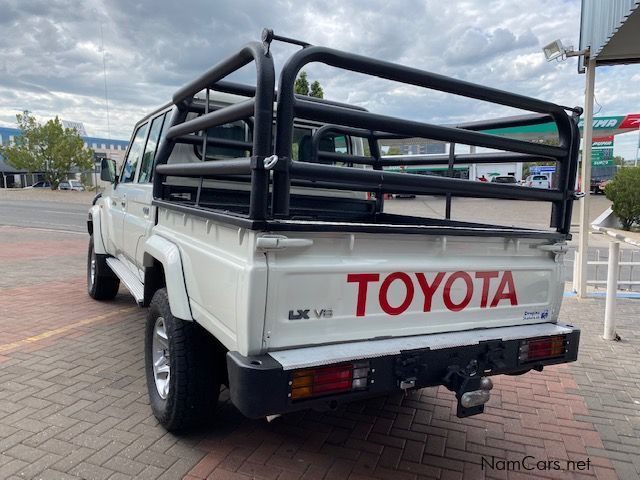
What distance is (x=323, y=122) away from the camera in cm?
272

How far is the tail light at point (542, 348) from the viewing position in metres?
2.83

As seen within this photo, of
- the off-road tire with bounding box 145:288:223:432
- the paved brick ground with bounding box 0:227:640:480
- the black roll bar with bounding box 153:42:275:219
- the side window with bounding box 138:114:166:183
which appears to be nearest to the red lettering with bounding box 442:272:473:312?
the paved brick ground with bounding box 0:227:640:480

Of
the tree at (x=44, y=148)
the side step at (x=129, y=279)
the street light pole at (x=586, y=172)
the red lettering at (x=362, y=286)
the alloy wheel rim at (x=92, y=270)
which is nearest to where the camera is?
the red lettering at (x=362, y=286)

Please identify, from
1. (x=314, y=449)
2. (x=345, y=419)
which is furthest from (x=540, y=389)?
(x=314, y=449)

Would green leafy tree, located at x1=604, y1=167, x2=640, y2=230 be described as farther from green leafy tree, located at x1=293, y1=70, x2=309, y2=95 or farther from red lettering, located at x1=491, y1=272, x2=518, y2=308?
red lettering, located at x1=491, y1=272, x2=518, y2=308

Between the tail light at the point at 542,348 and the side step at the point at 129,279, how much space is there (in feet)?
8.39

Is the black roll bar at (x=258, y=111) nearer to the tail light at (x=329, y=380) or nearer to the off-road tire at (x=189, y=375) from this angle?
the tail light at (x=329, y=380)

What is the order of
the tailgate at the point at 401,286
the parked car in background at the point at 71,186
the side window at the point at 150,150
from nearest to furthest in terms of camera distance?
the tailgate at the point at 401,286
the side window at the point at 150,150
the parked car in background at the point at 71,186

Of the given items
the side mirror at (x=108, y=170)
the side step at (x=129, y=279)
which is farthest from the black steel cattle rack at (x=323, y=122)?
the side mirror at (x=108, y=170)

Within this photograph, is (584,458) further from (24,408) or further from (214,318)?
(24,408)

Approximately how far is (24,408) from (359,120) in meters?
2.93

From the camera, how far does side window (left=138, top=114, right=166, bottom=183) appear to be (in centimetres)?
438

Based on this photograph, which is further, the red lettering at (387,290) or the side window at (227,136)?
the side window at (227,136)

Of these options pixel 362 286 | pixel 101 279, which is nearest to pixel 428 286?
pixel 362 286
